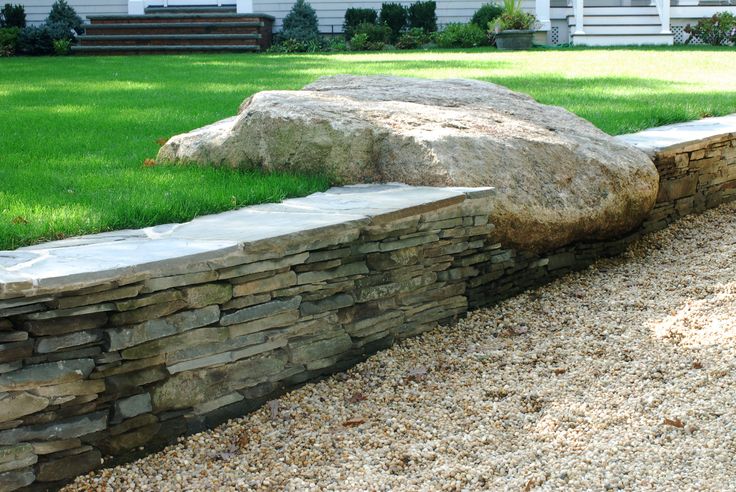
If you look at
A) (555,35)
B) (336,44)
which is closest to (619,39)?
(555,35)

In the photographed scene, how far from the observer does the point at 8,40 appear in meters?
15.5

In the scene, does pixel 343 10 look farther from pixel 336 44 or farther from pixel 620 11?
pixel 620 11

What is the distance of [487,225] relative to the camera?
4066 millimetres

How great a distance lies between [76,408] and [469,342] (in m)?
1.81

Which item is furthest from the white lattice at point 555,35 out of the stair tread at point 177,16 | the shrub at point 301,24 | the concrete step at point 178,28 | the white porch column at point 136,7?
the white porch column at point 136,7

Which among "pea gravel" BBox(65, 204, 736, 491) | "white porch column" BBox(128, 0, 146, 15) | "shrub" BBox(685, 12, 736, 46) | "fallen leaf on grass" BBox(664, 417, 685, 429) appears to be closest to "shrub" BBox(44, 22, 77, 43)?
"white porch column" BBox(128, 0, 146, 15)

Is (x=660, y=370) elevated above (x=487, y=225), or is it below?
below

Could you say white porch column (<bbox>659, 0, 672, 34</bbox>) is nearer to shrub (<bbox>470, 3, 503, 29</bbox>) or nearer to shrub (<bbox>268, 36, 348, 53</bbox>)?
shrub (<bbox>470, 3, 503, 29</bbox>)

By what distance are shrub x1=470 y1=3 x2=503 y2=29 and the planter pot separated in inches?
52.6

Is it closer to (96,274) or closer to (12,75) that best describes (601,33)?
(12,75)

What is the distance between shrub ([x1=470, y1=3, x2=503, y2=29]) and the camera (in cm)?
1664

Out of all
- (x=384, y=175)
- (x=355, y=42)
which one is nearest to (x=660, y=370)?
(x=384, y=175)

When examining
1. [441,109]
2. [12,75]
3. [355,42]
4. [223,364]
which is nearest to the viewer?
[223,364]

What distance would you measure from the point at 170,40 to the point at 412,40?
14.6ft
